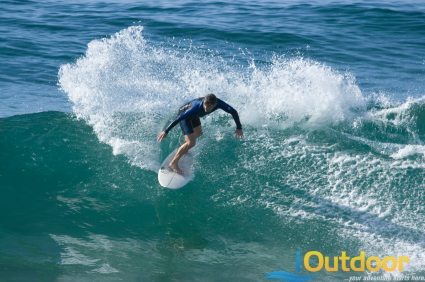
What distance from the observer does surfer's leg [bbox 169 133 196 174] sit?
9555 millimetres

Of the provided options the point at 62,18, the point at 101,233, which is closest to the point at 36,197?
the point at 101,233

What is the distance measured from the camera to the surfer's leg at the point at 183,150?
9555 mm

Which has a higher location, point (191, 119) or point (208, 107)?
point (208, 107)

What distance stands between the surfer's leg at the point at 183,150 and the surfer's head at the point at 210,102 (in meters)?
0.59

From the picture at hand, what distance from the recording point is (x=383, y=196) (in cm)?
923

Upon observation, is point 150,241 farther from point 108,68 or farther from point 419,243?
point 108,68

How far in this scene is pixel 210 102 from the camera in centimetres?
906

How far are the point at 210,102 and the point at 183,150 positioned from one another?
3.34 ft

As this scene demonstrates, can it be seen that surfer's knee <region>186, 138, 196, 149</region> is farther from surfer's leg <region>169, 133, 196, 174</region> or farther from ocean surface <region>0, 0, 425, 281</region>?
ocean surface <region>0, 0, 425, 281</region>

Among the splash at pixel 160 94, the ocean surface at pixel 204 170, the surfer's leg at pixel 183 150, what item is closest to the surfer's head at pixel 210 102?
the surfer's leg at pixel 183 150

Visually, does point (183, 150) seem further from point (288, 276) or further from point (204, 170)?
point (288, 276)

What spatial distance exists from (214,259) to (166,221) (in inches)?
48.7

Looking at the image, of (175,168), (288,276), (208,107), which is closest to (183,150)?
(175,168)

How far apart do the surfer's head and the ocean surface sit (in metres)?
1.34
